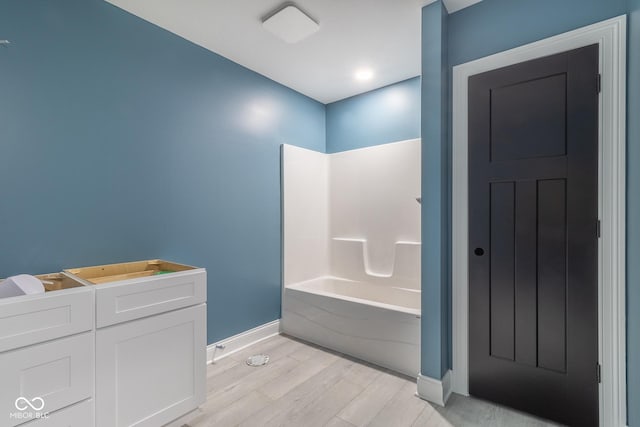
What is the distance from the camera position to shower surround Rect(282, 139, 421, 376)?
2492 mm

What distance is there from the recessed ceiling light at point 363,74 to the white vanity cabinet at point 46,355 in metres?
2.67

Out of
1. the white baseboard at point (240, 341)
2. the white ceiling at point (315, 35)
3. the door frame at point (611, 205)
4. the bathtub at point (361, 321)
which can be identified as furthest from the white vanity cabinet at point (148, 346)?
the door frame at point (611, 205)

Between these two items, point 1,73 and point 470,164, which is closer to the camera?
point 1,73

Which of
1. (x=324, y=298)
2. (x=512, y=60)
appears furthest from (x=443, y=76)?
(x=324, y=298)

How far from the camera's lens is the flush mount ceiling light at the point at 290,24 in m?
1.93

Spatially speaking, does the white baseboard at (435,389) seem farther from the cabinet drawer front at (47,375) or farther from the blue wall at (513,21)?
the blue wall at (513,21)

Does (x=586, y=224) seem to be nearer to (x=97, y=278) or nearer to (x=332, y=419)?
(x=332, y=419)

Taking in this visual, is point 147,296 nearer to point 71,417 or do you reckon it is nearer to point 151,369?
point 151,369

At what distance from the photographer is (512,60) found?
1768mm

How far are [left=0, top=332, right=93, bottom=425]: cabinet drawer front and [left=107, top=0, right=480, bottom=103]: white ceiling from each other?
203cm

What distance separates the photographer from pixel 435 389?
72.6 inches

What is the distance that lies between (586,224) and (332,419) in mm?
1800

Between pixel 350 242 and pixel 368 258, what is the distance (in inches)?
10.6
